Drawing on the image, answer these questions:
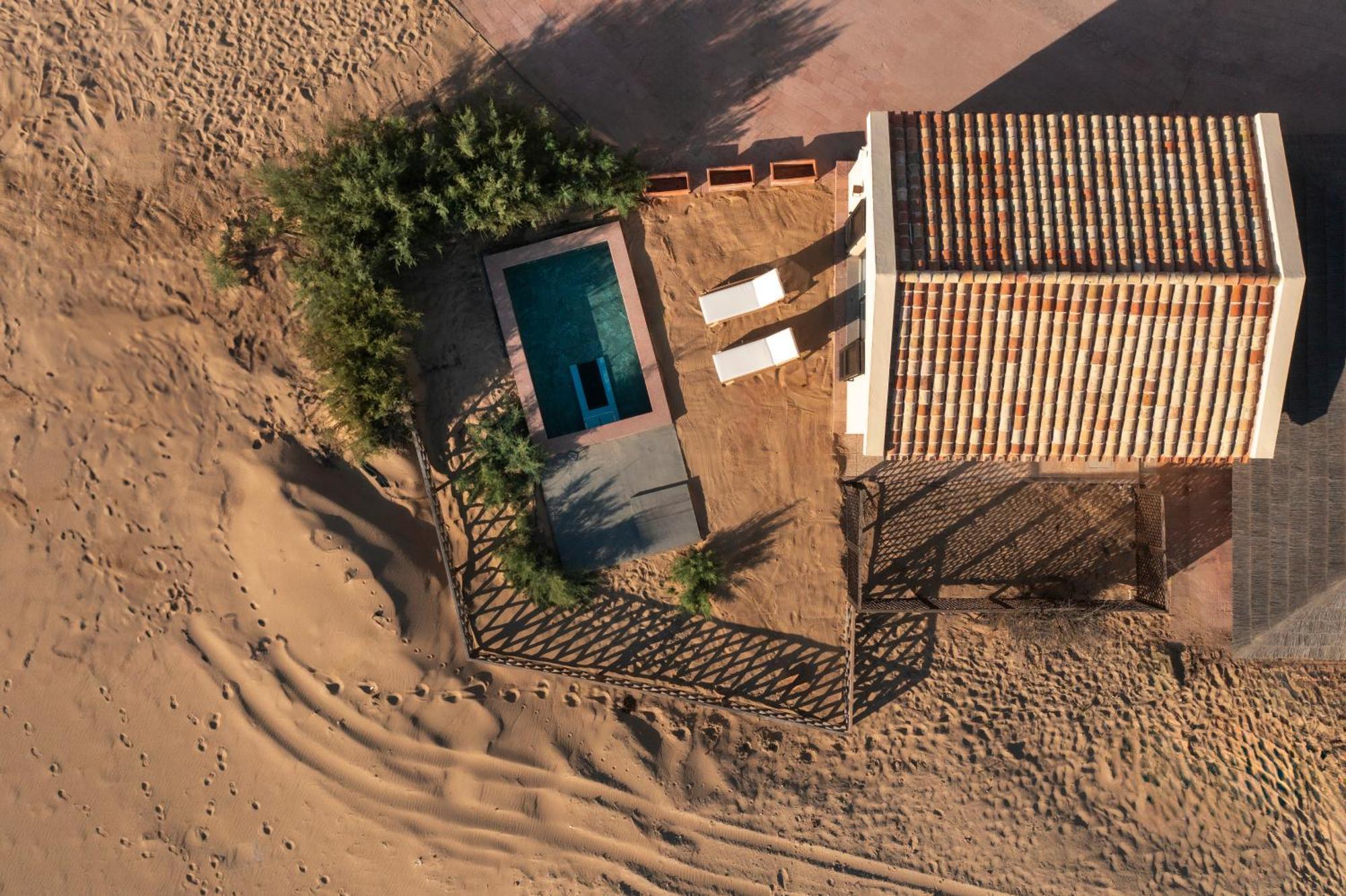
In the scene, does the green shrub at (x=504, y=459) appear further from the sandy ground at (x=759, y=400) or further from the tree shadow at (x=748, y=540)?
the tree shadow at (x=748, y=540)

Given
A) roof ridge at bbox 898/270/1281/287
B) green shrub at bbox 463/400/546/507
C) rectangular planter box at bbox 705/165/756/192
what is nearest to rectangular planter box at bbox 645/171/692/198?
rectangular planter box at bbox 705/165/756/192

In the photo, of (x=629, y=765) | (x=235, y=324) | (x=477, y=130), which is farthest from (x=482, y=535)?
(x=477, y=130)

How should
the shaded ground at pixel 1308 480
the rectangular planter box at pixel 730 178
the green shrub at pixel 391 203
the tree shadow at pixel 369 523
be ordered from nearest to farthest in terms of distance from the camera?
the shaded ground at pixel 1308 480 → the green shrub at pixel 391 203 → the rectangular planter box at pixel 730 178 → the tree shadow at pixel 369 523

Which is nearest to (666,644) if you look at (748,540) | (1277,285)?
(748,540)

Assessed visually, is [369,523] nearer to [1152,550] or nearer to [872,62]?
[872,62]

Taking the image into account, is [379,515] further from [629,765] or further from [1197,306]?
[1197,306]

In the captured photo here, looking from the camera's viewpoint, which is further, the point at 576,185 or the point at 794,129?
the point at 794,129

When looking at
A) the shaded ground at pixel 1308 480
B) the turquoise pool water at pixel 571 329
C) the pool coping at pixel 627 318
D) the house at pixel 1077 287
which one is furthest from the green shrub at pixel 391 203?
the shaded ground at pixel 1308 480
